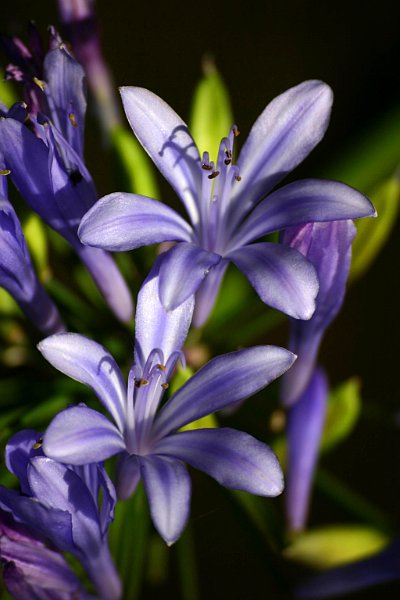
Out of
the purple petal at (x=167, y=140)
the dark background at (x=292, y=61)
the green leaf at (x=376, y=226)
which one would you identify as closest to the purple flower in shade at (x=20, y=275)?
the purple petal at (x=167, y=140)

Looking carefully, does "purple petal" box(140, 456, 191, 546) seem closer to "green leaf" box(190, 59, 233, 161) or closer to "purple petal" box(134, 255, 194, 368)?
"purple petal" box(134, 255, 194, 368)

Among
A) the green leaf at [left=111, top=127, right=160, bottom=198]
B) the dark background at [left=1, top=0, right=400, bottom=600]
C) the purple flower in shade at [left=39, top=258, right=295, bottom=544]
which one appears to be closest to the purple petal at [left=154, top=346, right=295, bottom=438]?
the purple flower in shade at [left=39, top=258, right=295, bottom=544]

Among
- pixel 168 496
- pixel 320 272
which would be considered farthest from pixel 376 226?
pixel 168 496

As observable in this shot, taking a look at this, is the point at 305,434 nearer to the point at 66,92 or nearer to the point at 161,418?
the point at 161,418

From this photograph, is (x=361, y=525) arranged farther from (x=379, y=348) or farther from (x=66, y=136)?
(x=379, y=348)

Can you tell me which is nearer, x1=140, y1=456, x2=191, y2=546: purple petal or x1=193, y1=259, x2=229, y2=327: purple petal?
x1=140, y1=456, x2=191, y2=546: purple petal

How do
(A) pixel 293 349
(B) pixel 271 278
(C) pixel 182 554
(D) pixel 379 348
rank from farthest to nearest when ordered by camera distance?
1. (D) pixel 379 348
2. (C) pixel 182 554
3. (A) pixel 293 349
4. (B) pixel 271 278

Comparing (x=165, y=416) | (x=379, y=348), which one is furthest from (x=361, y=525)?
(x=379, y=348)
